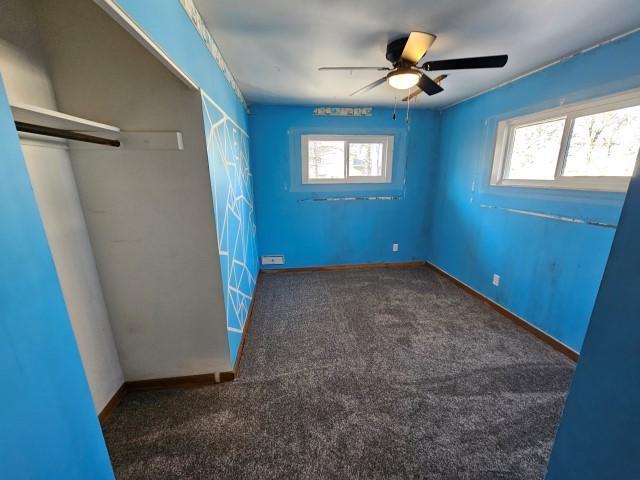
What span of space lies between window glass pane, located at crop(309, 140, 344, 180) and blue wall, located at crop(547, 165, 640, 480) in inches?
123

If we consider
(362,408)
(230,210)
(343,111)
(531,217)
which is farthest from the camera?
(343,111)

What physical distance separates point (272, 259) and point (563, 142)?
325 cm

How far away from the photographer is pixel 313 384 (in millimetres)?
1716

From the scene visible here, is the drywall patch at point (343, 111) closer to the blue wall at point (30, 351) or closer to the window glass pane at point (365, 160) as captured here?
the window glass pane at point (365, 160)

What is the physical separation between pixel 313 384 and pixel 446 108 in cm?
357

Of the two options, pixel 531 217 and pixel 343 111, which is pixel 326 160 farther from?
pixel 531 217

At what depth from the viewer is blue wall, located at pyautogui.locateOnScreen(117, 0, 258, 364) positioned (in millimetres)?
969

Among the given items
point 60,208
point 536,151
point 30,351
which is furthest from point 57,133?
point 536,151

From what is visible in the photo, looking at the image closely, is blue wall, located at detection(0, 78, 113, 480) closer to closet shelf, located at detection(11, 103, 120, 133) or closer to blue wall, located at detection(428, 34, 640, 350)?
closet shelf, located at detection(11, 103, 120, 133)

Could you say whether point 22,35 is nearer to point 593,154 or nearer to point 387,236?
point 593,154

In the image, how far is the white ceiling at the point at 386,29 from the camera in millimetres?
1332

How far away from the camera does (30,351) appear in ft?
1.74

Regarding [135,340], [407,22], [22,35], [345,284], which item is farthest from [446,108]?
[135,340]

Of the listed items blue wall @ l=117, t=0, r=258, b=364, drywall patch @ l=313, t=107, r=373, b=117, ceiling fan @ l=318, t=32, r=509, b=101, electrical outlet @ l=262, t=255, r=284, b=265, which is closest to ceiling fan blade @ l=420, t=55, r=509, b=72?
ceiling fan @ l=318, t=32, r=509, b=101
